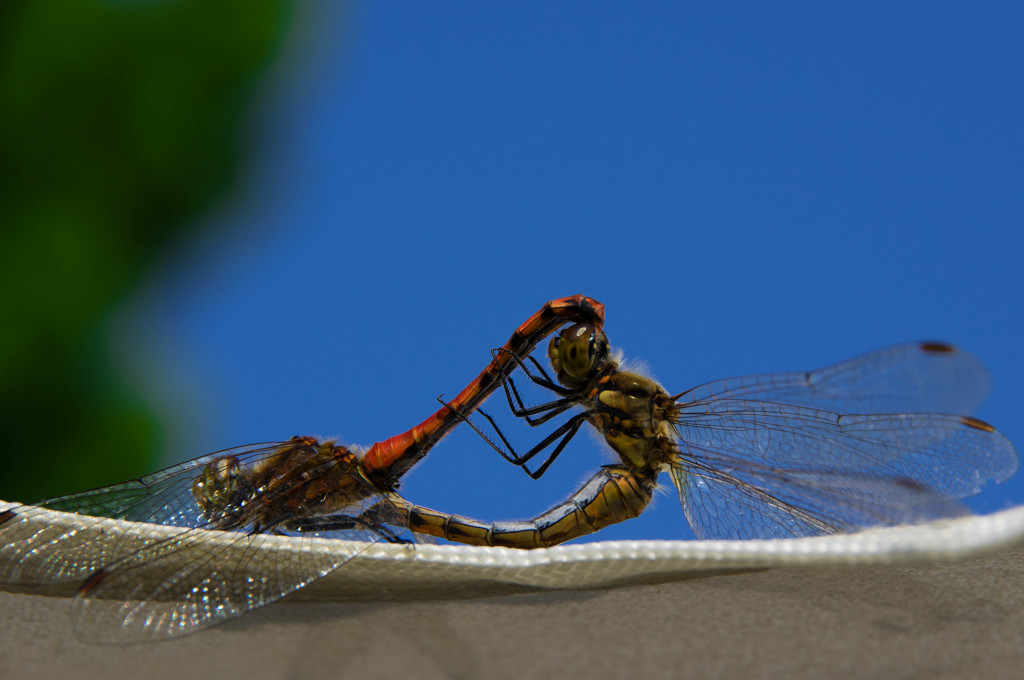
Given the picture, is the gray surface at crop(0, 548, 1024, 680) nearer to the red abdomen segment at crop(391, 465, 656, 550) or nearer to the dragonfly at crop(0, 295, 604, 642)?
the dragonfly at crop(0, 295, 604, 642)

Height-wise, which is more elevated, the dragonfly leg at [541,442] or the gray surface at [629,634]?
the dragonfly leg at [541,442]

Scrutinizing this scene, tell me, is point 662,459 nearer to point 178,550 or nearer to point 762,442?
point 762,442

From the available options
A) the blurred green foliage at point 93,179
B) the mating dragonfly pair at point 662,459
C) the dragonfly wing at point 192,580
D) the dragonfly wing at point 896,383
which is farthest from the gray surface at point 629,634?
the blurred green foliage at point 93,179

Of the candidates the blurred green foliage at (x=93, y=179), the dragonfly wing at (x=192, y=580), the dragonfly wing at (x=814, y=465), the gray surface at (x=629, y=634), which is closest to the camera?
the gray surface at (x=629, y=634)

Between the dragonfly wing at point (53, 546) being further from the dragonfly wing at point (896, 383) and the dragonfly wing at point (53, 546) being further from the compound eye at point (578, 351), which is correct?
the dragonfly wing at point (896, 383)

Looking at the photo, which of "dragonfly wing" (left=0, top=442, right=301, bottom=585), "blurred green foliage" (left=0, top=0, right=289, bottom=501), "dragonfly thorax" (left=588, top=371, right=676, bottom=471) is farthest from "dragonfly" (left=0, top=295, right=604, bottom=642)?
"blurred green foliage" (left=0, top=0, right=289, bottom=501)

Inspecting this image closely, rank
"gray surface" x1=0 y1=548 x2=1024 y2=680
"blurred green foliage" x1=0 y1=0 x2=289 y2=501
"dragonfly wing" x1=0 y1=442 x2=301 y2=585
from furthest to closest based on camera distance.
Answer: "blurred green foliage" x1=0 y1=0 x2=289 y2=501
"dragonfly wing" x1=0 y1=442 x2=301 y2=585
"gray surface" x1=0 y1=548 x2=1024 y2=680

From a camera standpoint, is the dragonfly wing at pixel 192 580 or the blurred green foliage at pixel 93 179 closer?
the dragonfly wing at pixel 192 580
